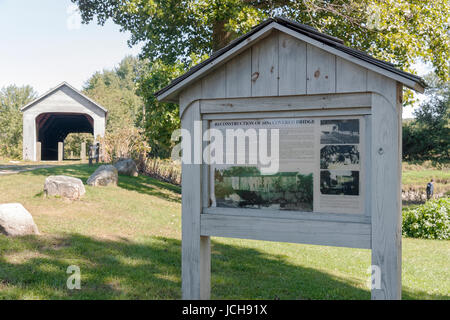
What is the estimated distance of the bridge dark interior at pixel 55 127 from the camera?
1257 inches

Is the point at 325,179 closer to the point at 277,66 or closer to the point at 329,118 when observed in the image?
the point at 329,118

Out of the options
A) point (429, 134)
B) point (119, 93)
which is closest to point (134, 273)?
point (429, 134)

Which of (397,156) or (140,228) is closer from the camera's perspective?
(397,156)

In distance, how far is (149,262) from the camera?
7590mm

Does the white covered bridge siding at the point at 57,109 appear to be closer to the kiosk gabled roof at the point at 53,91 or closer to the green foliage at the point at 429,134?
the kiosk gabled roof at the point at 53,91

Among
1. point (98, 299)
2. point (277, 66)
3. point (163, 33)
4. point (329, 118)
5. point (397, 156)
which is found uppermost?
point (163, 33)

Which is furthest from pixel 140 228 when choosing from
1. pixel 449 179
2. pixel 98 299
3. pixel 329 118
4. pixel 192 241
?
pixel 449 179

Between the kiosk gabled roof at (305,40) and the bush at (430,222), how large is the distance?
1123cm

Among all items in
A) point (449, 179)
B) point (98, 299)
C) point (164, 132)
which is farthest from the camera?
point (449, 179)

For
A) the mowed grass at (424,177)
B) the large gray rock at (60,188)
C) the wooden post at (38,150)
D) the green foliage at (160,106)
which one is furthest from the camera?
the mowed grass at (424,177)

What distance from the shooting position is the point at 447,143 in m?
32.0

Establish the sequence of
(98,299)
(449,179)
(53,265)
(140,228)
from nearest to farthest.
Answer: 1. (98,299)
2. (53,265)
3. (140,228)
4. (449,179)

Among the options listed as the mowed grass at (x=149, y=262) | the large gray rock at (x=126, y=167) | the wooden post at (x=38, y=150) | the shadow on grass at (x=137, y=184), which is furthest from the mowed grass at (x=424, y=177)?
the wooden post at (x=38, y=150)

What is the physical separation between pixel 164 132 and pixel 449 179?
2989 centimetres
